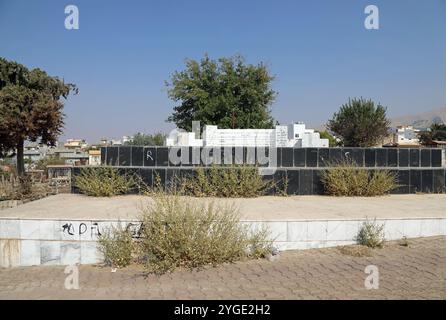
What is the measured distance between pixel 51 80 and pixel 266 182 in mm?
15816

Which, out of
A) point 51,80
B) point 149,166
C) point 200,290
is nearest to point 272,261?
point 200,290

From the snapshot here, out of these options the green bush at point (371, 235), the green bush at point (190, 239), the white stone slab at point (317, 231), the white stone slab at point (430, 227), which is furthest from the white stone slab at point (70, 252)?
the white stone slab at point (430, 227)

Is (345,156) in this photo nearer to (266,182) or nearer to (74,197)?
(266,182)

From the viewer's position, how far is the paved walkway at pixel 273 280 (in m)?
4.21

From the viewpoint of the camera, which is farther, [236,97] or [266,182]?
[236,97]

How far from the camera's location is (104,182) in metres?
8.55

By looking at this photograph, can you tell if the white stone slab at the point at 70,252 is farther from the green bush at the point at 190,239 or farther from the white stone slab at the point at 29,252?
the green bush at the point at 190,239

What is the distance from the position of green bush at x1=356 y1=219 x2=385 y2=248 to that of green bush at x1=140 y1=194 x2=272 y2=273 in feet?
4.91

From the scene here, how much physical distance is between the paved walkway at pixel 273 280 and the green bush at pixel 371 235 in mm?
136

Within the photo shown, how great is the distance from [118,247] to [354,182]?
5.74m

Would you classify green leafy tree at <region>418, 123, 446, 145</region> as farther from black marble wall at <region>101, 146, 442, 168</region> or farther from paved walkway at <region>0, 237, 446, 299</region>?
paved walkway at <region>0, 237, 446, 299</region>

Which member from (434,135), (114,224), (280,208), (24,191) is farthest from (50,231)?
(434,135)
